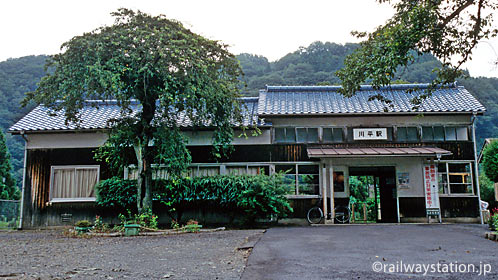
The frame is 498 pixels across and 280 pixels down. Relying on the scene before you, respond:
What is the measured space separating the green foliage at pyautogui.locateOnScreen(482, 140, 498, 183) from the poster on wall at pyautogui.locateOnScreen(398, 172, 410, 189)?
3.34 metres

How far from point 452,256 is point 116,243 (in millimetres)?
6749

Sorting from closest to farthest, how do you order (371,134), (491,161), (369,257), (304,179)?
(369,257) → (491,161) → (304,179) → (371,134)

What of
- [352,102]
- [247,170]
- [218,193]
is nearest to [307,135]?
[352,102]

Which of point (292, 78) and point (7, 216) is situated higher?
point (292, 78)

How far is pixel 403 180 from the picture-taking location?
13844 millimetres

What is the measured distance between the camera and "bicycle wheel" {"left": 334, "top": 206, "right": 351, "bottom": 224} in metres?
13.7

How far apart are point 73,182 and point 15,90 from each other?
20252 millimetres

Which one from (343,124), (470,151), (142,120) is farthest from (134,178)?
(470,151)

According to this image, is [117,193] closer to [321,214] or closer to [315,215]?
[315,215]

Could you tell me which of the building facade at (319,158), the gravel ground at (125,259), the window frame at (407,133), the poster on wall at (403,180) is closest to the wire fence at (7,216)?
the building facade at (319,158)

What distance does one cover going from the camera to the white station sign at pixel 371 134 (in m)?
14.1

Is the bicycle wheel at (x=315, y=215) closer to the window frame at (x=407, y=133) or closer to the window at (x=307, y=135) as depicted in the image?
the window at (x=307, y=135)

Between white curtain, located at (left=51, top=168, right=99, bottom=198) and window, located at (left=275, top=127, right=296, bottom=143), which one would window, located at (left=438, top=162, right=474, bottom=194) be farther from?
white curtain, located at (left=51, top=168, right=99, bottom=198)

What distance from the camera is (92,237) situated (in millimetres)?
10391
